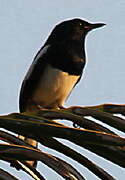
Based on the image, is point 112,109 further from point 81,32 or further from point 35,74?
point 81,32

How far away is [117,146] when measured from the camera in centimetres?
100

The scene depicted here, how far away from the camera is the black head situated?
4.57m

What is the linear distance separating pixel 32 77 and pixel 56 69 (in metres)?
0.44

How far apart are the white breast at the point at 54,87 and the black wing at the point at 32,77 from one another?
0.09 m

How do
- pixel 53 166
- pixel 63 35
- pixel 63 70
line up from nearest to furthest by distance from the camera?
pixel 53 166, pixel 63 70, pixel 63 35

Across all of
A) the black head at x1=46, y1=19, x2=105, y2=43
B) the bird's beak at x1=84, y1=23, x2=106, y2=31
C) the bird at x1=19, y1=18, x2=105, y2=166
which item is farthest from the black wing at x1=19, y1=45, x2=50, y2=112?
the bird's beak at x1=84, y1=23, x2=106, y2=31

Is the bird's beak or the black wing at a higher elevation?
the bird's beak

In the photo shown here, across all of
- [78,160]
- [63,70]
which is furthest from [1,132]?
[63,70]

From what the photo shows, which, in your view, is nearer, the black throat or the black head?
the black throat

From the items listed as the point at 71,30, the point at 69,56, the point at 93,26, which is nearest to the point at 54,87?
the point at 69,56

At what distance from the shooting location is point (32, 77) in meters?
4.37

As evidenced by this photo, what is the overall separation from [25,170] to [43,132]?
0.17m

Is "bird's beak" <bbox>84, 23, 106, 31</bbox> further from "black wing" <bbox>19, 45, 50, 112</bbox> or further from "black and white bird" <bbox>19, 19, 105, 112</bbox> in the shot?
"black wing" <bbox>19, 45, 50, 112</bbox>

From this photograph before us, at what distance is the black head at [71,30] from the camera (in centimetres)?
457
